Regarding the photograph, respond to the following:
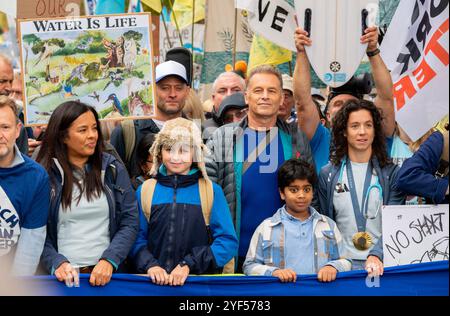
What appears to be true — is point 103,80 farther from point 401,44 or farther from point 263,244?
point 401,44

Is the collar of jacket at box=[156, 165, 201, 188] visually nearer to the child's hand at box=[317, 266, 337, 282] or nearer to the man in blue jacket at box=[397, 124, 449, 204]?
the child's hand at box=[317, 266, 337, 282]

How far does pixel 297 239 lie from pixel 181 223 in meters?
0.77

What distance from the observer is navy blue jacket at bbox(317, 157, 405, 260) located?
19.3 ft

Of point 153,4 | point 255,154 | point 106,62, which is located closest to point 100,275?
point 255,154

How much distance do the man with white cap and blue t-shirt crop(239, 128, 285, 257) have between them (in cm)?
102

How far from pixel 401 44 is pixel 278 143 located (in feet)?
4.06

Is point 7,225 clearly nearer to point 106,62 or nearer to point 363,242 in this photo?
point 106,62

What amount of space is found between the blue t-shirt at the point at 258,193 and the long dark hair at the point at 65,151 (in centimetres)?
105

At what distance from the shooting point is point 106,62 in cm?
649

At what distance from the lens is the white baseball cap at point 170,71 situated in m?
6.96

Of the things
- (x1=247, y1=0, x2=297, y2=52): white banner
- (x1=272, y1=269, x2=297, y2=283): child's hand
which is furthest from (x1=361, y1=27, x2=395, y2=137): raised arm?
(x1=272, y1=269, x2=297, y2=283): child's hand

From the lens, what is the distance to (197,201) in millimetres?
5684

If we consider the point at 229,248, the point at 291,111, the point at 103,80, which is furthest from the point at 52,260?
the point at 291,111
